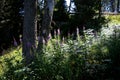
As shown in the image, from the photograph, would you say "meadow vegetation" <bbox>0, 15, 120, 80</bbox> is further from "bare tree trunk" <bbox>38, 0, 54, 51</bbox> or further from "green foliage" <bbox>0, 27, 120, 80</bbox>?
"bare tree trunk" <bbox>38, 0, 54, 51</bbox>

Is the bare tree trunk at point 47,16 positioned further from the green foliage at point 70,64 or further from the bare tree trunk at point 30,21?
the green foliage at point 70,64

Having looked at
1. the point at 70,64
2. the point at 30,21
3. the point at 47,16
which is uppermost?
the point at 47,16

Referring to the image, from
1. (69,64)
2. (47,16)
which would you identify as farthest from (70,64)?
(47,16)

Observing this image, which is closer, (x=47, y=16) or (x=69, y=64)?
(x=69, y=64)

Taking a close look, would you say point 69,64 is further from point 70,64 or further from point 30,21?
point 30,21

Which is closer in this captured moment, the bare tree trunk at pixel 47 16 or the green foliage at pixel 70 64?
the green foliage at pixel 70 64

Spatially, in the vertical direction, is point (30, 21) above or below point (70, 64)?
above

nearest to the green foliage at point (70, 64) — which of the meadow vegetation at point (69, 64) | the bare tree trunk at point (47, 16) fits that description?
the meadow vegetation at point (69, 64)

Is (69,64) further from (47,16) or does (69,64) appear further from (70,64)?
(47,16)

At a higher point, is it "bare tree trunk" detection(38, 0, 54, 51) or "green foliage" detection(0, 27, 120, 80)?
"bare tree trunk" detection(38, 0, 54, 51)

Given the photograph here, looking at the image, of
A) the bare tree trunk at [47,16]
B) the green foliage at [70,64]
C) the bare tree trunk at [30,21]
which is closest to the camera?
the green foliage at [70,64]

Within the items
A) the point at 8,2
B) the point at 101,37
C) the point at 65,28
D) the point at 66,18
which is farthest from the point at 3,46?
the point at 101,37

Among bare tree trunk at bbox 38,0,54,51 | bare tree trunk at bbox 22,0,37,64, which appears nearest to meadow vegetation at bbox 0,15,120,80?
bare tree trunk at bbox 38,0,54,51

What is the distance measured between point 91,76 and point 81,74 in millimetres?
193
